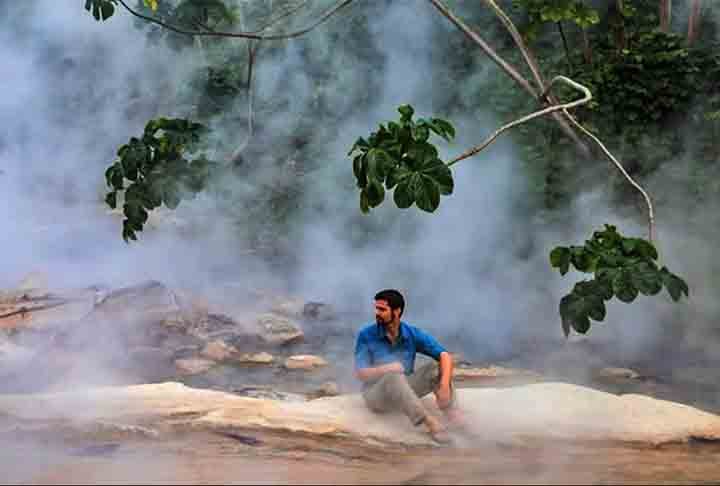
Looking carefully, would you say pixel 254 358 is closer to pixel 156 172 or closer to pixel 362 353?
pixel 156 172

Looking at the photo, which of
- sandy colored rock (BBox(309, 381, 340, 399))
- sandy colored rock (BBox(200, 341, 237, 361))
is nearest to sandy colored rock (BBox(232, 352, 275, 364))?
sandy colored rock (BBox(200, 341, 237, 361))

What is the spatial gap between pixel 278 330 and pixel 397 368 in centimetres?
223

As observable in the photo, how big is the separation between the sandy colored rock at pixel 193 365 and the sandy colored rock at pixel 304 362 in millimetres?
449

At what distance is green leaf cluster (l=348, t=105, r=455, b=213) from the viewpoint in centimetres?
381

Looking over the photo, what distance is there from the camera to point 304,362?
5.56 m

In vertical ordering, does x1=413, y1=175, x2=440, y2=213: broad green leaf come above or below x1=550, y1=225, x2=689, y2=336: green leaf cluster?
above

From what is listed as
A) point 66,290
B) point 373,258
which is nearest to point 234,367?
point 66,290

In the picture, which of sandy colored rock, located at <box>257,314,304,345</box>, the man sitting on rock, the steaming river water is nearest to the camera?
the steaming river water

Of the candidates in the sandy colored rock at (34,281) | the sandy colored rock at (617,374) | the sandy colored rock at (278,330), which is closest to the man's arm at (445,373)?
the sandy colored rock at (617,374)

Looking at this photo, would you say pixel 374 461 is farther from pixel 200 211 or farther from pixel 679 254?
pixel 200 211

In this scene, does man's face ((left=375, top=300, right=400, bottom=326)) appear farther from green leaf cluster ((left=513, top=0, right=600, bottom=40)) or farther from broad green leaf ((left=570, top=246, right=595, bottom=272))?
green leaf cluster ((left=513, top=0, right=600, bottom=40))

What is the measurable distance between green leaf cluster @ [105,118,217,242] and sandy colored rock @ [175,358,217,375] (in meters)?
0.92

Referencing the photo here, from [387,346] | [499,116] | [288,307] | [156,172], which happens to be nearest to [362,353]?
[387,346]

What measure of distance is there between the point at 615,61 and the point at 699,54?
1.88 ft
